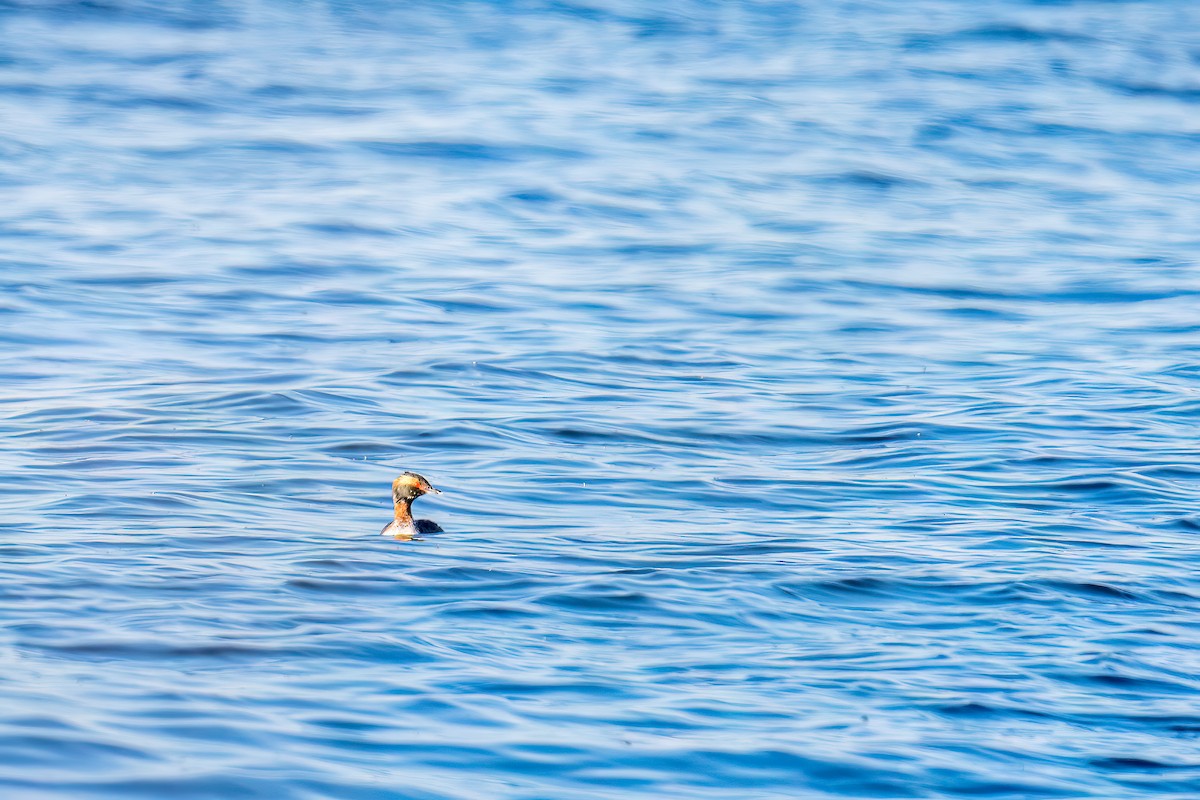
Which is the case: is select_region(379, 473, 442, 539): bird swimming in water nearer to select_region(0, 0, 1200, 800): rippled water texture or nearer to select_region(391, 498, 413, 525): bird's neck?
select_region(391, 498, 413, 525): bird's neck

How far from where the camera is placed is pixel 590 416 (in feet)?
38.9

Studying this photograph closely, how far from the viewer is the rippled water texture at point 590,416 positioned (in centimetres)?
640

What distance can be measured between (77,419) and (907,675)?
624 centimetres

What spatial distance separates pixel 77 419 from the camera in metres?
11.1

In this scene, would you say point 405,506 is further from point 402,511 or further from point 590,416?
point 590,416

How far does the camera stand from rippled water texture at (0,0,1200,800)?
6398mm

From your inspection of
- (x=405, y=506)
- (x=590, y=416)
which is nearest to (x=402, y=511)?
(x=405, y=506)

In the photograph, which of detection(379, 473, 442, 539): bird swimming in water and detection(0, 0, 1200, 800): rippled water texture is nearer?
detection(0, 0, 1200, 800): rippled water texture

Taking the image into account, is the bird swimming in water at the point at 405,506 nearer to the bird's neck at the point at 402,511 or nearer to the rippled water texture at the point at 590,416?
the bird's neck at the point at 402,511

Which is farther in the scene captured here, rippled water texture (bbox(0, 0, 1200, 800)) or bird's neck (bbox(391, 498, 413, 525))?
bird's neck (bbox(391, 498, 413, 525))

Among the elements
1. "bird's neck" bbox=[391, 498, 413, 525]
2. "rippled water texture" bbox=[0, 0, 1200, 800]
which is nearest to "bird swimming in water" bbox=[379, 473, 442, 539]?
"bird's neck" bbox=[391, 498, 413, 525]

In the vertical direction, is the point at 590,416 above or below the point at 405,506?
above

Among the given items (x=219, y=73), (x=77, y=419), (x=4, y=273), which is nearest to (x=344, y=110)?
(x=219, y=73)

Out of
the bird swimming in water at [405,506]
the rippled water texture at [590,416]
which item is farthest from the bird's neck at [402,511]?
the rippled water texture at [590,416]
